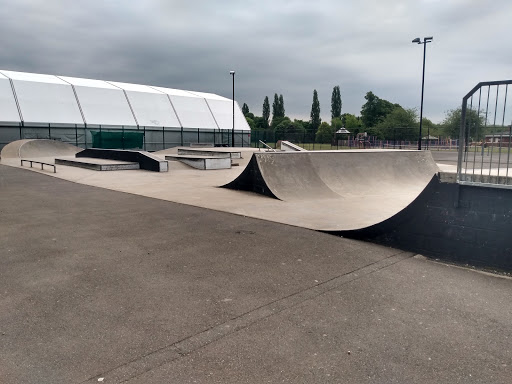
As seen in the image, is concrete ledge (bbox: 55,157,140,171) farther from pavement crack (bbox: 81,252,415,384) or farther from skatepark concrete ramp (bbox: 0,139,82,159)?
pavement crack (bbox: 81,252,415,384)

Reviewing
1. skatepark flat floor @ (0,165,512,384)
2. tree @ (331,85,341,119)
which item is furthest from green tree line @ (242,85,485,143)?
skatepark flat floor @ (0,165,512,384)

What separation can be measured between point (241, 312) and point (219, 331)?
393mm

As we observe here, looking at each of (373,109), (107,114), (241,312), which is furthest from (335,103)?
(241,312)

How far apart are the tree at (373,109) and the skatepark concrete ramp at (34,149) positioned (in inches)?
3432

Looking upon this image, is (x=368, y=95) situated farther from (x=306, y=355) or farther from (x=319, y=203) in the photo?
(x=306, y=355)

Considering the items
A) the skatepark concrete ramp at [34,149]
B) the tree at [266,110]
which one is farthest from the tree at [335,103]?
the skatepark concrete ramp at [34,149]

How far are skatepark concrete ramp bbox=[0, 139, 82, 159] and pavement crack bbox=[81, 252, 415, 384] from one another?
2900 cm

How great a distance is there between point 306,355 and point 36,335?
7.01 ft

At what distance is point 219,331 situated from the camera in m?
3.21

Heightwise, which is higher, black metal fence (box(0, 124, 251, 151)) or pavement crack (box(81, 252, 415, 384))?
black metal fence (box(0, 124, 251, 151))

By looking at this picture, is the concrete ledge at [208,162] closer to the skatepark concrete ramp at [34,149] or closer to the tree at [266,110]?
the skatepark concrete ramp at [34,149]

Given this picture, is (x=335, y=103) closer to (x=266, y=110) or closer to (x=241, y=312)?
(x=266, y=110)

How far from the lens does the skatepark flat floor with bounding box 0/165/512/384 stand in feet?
8.80

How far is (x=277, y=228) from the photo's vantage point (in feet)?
22.7
